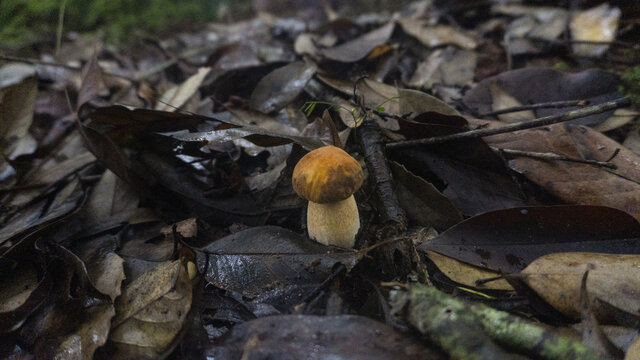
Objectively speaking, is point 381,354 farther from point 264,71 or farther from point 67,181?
point 264,71

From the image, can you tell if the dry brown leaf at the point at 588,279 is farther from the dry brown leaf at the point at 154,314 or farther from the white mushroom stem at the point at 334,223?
the dry brown leaf at the point at 154,314

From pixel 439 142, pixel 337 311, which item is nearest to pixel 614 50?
pixel 439 142

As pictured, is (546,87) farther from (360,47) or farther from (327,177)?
(327,177)

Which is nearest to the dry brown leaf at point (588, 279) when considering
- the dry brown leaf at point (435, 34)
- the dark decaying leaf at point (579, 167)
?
the dark decaying leaf at point (579, 167)

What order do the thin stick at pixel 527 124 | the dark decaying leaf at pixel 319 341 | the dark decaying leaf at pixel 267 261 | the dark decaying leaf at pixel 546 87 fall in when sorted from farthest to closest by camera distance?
the dark decaying leaf at pixel 546 87
the thin stick at pixel 527 124
the dark decaying leaf at pixel 267 261
the dark decaying leaf at pixel 319 341

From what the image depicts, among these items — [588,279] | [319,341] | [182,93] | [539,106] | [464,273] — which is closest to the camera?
[319,341]

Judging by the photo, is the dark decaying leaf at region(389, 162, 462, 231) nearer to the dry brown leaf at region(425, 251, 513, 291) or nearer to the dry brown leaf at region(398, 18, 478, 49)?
the dry brown leaf at region(425, 251, 513, 291)

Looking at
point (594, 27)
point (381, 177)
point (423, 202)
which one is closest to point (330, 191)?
point (381, 177)
